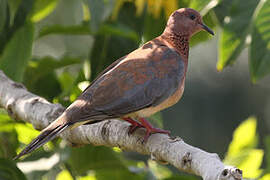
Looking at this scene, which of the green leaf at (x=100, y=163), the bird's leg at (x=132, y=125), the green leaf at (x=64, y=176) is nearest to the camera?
the bird's leg at (x=132, y=125)

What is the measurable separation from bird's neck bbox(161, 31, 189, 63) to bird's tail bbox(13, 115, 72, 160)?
1091 mm

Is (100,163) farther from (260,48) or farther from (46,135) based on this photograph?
(260,48)

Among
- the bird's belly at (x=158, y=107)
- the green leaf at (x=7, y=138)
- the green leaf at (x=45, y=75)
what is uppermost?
the bird's belly at (x=158, y=107)

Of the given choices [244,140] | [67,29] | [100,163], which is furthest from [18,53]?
[244,140]

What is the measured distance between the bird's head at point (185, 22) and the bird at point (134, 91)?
17 centimetres

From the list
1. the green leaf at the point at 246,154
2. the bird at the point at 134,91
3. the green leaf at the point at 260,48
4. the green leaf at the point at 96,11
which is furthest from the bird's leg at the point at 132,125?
the green leaf at the point at 246,154

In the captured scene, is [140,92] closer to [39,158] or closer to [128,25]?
[39,158]

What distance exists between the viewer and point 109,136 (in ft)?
9.26

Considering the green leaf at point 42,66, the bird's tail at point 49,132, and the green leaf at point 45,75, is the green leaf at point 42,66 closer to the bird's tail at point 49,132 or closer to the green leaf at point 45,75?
the green leaf at point 45,75

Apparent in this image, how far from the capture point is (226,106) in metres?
9.02

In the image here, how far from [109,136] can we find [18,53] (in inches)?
40.2

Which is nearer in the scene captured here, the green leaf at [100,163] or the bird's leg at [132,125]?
the bird's leg at [132,125]

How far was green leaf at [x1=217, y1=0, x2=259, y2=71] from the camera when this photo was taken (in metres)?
3.16

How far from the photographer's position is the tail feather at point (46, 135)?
8.41 ft
